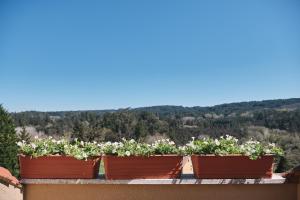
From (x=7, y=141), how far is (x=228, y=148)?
35.4 ft

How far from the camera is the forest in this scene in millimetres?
42884

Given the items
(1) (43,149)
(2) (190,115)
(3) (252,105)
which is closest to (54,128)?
(2) (190,115)

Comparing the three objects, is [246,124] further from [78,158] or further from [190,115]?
[78,158]

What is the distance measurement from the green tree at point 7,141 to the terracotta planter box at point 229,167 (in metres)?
10.5

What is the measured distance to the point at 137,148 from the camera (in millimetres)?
3098

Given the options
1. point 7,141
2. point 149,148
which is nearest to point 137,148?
point 149,148

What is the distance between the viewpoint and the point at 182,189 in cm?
307

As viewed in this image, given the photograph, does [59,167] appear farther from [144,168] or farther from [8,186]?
[144,168]

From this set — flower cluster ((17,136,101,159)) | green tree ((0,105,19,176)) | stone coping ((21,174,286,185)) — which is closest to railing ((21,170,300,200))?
stone coping ((21,174,286,185))

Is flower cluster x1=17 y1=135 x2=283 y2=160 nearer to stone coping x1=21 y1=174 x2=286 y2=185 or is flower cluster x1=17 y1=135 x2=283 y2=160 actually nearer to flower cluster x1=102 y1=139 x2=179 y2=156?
flower cluster x1=102 y1=139 x2=179 y2=156

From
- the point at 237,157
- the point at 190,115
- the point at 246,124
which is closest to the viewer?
the point at 237,157

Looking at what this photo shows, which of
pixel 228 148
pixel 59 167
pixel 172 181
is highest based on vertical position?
pixel 228 148

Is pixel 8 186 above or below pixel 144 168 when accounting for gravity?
below

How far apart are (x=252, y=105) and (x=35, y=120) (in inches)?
1104
